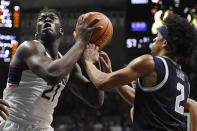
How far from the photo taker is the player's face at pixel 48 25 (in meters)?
3.54

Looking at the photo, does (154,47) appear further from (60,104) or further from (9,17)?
(60,104)

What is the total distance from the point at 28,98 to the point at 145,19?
505 cm

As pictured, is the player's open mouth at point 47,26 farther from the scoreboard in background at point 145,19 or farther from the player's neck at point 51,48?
the scoreboard in background at point 145,19

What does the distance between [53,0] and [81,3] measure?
1027 mm

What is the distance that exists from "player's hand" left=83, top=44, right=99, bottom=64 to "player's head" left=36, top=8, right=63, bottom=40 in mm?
457

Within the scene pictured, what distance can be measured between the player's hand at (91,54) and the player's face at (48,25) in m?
0.46

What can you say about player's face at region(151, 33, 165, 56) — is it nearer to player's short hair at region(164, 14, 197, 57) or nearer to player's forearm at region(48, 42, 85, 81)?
player's short hair at region(164, 14, 197, 57)

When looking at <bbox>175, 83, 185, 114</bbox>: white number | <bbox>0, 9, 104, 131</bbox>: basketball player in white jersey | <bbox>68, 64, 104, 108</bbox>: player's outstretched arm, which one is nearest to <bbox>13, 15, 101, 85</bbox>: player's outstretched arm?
<bbox>0, 9, 104, 131</bbox>: basketball player in white jersey

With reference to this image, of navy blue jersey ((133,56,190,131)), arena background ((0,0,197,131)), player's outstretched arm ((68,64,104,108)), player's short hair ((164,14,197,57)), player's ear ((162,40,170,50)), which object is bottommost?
arena background ((0,0,197,131))

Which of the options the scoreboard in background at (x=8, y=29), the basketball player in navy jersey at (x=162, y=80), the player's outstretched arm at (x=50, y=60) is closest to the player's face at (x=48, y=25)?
the player's outstretched arm at (x=50, y=60)

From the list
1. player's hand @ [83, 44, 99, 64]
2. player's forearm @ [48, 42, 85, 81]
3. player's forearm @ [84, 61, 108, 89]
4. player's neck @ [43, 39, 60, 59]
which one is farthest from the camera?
player's neck @ [43, 39, 60, 59]

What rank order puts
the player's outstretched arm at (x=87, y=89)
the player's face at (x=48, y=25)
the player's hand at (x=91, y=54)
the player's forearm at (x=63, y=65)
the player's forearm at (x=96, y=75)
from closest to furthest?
the player's forearm at (x=63, y=65)
the player's forearm at (x=96, y=75)
the player's hand at (x=91, y=54)
the player's face at (x=48, y=25)
the player's outstretched arm at (x=87, y=89)

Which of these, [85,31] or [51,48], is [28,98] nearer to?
[51,48]

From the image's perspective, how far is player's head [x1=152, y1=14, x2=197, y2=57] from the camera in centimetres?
302
